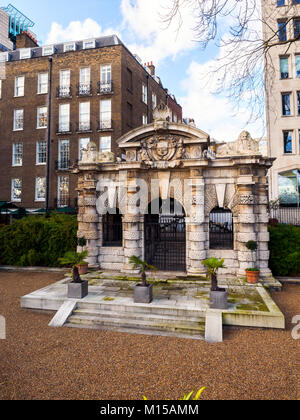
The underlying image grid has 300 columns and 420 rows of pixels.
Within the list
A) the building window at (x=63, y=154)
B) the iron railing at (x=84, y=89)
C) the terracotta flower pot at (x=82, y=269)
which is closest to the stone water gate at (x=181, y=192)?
the terracotta flower pot at (x=82, y=269)

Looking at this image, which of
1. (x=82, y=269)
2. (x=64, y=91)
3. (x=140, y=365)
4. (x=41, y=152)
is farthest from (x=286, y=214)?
(x=64, y=91)

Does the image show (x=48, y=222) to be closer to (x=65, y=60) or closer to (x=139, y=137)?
(x=139, y=137)

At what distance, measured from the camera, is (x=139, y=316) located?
7.91 m

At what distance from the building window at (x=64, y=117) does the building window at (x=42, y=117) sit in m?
1.72

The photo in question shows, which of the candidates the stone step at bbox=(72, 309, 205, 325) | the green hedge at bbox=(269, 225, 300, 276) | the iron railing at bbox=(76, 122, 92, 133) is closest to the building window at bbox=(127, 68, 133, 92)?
the iron railing at bbox=(76, 122, 92, 133)

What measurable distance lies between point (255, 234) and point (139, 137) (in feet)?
22.4

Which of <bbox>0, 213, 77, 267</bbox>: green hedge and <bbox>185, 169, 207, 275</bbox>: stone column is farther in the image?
<bbox>0, 213, 77, 267</bbox>: green hedge

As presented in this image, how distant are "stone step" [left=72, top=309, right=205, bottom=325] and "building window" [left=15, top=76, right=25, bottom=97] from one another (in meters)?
27.9

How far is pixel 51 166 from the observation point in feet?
86.9

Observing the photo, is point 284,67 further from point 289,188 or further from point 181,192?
point 181,192

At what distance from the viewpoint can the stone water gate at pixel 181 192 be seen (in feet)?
37.8

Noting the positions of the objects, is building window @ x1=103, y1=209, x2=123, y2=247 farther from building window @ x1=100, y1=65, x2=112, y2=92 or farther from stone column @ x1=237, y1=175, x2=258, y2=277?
building window @ x1=100, y1=65, x2=112, y2=92

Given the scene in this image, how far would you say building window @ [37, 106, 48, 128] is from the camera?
2727cm
